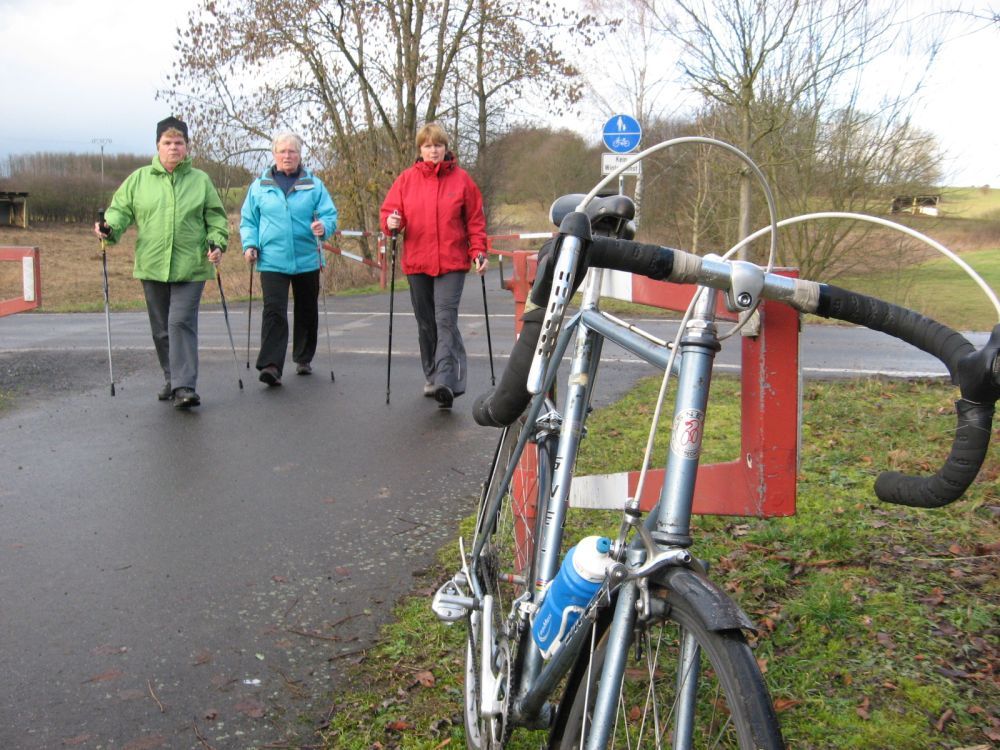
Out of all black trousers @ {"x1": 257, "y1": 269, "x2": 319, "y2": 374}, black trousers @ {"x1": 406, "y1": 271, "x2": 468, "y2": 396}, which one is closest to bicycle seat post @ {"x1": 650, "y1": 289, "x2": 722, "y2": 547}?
black trousers @ {"x1": 406, "y1": 271, "x2": 468, "y2": 396}

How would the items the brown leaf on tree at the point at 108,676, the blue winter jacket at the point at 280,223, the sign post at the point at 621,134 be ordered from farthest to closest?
the sign post at the point at 621,134, the blue winter jacket at the point at 280,223, the brown leaf on tree at the point at 108,676

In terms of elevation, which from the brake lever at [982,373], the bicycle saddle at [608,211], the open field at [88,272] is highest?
the bicycle saddle at [608,211]

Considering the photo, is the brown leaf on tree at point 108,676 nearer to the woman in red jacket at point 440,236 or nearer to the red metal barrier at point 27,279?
the woman in red jacket at point 440,236

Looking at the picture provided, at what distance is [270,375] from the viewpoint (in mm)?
9008

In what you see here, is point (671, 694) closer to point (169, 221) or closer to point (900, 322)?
point (900, 322)

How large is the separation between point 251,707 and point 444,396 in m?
4.88

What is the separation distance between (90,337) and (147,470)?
736 centimetres

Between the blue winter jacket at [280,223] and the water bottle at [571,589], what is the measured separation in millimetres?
7243

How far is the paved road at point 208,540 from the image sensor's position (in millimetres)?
3402

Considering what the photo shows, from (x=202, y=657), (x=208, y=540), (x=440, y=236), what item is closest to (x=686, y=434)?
→ (x=202, y=657)

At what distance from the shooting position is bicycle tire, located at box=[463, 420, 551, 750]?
2686mm

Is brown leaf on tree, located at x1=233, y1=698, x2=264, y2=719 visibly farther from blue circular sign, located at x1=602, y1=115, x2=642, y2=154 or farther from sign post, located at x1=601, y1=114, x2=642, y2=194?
blue circular sign, located at x1=602, y1=115, x2=642, y2=154

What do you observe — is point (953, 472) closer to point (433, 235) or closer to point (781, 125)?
point (433, 235)

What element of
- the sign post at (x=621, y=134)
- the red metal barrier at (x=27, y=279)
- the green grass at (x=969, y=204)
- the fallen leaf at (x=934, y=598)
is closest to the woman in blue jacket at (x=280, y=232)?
the red metal barrier at (x=27, y=279)
